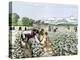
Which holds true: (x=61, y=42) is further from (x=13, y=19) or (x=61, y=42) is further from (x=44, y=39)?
(x=13, y=19)

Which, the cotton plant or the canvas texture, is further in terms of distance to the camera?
the cotton plant

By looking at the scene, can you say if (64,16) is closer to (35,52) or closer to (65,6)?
(65,6)

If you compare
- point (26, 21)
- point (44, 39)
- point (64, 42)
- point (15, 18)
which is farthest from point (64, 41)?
point (15, 18)

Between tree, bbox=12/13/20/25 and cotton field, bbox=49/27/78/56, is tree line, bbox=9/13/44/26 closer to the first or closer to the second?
tree, bbox=12/13/20/25

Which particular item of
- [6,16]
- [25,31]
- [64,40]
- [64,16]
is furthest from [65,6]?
[6,16]

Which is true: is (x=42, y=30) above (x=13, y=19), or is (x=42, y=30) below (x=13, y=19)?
below

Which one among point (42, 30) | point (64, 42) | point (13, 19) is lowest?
point (64, 42)

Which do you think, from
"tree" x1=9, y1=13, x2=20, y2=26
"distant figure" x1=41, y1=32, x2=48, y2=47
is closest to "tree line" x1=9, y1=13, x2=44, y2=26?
"tree" x1=9, y1=13, x2=20, y2=26

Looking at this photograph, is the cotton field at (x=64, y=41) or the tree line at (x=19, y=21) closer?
the tree line at (x=19, y=21)

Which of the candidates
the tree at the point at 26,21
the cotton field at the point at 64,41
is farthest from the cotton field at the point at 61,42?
the tree at the point at 26,21

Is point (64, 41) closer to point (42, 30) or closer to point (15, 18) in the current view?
point (42, 30)

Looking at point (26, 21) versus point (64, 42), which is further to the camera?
point (64, 42)

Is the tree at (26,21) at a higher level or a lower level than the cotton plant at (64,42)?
higher

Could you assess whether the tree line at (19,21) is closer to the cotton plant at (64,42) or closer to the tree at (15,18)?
the tree at (15,18)
